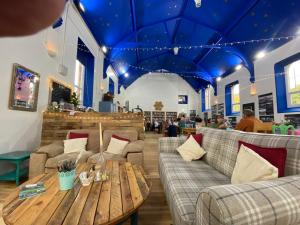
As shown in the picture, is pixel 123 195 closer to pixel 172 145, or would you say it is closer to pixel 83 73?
pixel 172 145

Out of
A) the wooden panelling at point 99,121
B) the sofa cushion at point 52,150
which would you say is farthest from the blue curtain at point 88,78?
the sofa cushion at point 52,150

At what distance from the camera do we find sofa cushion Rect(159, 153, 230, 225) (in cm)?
110

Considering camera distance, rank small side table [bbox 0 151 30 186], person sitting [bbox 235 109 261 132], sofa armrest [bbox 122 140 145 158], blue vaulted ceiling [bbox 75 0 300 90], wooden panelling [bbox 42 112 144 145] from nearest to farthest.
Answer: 1. small side table [bbox 0 151 30 186]
2. sofa armrest [bbox 122 140 145 158]
3. person sitting [bbox 235 109 261 132]
4. wooden panelling [bbox 42 112 144 145]
5. blue vaulted ceiling [bbox 75 0 300 90]

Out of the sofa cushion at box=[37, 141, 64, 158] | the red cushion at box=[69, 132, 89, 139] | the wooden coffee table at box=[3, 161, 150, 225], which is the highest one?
the red cushion at box=[69, 132, 89, 139]

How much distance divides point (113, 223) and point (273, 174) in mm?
1061

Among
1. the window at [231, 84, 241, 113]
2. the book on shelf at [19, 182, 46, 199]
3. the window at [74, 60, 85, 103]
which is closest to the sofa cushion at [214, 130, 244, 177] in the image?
the book on shelf at [19, 182, 46, 199]

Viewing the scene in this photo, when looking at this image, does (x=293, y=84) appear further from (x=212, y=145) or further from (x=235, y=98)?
(x=212, y=145)

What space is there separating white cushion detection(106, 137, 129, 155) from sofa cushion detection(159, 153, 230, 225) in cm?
87

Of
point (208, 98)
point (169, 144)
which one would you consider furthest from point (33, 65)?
point (208, 98)

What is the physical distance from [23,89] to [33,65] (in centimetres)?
49

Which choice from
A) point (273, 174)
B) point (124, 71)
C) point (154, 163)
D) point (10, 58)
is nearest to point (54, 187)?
point (273, 174)

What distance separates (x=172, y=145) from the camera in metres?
2.79

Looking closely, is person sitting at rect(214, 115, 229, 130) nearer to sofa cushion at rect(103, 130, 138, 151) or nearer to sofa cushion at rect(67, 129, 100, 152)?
sofa cushion at rect(103, 130, 138, 151)

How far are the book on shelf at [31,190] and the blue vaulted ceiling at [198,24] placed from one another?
166 inches
